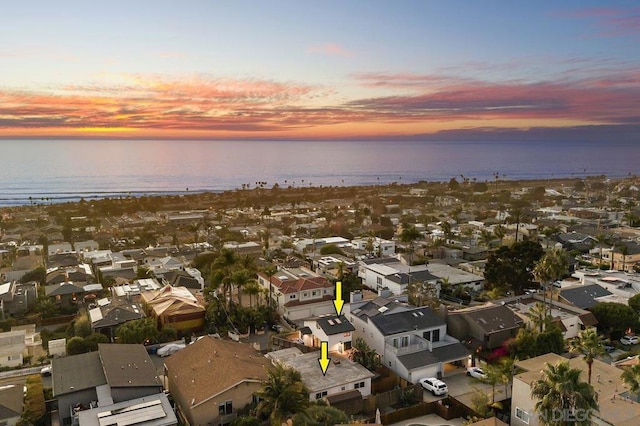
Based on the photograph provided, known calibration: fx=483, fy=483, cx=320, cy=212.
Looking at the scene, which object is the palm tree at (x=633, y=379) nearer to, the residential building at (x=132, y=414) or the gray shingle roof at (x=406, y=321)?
the gray shingle roof at (x=406, y=321)

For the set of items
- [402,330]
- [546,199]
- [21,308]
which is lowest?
[546,199]

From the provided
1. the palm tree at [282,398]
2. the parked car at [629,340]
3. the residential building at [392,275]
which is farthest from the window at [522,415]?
the residential building at [392,275]

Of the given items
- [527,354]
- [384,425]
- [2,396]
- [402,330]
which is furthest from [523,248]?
[2,396]

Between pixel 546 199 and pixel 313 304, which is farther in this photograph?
pixel 546 199

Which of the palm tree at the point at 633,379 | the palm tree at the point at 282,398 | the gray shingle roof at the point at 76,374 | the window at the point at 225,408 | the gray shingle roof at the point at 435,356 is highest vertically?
the palm tree at the point at 633,379

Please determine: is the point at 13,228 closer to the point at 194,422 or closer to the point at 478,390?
the point at 194,422

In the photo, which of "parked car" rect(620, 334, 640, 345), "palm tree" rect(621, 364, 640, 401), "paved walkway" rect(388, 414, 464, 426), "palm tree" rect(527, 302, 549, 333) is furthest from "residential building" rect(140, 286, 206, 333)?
"parked car" rect(620, 334, 640, 345)

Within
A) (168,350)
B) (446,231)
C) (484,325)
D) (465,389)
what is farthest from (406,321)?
(446,231)
